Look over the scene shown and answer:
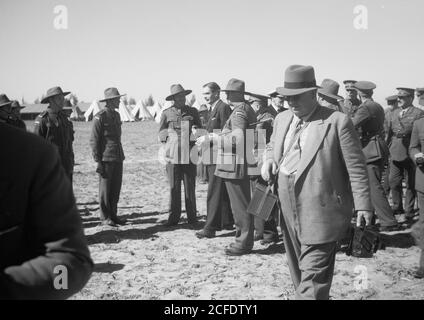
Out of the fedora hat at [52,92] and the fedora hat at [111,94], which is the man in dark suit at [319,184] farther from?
the fedora hat at [111,94]

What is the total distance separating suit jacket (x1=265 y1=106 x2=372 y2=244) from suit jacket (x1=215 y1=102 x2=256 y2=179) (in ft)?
6.86

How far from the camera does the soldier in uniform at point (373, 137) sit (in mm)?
6031

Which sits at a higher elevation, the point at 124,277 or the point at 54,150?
the point at 54,150

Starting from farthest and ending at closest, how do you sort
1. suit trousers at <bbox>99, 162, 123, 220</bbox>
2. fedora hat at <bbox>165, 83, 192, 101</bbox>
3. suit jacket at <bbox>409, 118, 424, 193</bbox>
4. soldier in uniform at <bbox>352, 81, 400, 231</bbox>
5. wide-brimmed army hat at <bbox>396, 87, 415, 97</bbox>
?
1. wide-brimmed army hat at <bbox>396, 87, 415, 97</bbox>
2. fedora hat at <bbox>165, 83, 192, 101</bbox>
3. suit trousers at <bbox>99, 162, 123, 220</bbox>
4. soldier in uniform at <bbox>352, 81, 400, 231</bbox>
5. suit jacket at <bbox>409, 118, 424, 193</bbox>

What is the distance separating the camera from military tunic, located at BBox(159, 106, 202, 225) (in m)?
7.00

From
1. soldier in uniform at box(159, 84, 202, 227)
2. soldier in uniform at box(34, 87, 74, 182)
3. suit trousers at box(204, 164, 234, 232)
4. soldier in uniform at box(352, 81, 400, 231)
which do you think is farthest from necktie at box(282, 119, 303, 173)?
soldier in uniform at box(34, 87, 74, 182)

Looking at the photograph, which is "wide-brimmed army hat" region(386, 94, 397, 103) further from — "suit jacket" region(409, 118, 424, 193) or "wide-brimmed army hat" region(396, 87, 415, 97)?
"suit jacket" region(409, 118, 424, 193)
